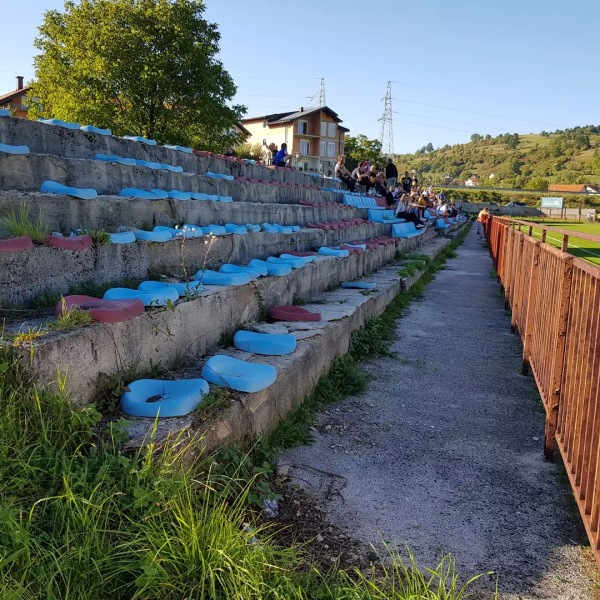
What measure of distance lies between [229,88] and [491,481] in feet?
87.4

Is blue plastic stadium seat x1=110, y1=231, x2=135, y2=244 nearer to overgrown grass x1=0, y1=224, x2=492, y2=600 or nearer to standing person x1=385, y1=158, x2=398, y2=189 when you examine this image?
overgrown grass x1=0, y1=224, x2=492, y2=600

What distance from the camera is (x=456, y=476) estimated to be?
11.0 feet

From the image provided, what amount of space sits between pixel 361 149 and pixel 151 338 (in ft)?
266

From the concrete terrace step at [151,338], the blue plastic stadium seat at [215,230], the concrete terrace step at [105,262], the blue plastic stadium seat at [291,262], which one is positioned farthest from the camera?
the blue plastic stadium seat at [291,262]

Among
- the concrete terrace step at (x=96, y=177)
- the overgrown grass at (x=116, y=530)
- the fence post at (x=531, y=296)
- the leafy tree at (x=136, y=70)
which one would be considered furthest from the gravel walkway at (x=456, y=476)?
the leafy tree at (x=136, y=70)

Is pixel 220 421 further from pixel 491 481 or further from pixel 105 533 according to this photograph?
pixel 491 481

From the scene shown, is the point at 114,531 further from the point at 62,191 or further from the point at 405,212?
the point at 405,212

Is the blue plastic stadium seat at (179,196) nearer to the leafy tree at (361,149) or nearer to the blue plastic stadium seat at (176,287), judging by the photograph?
the blue plastic stadium seat at (176,287)

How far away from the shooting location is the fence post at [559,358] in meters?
3.50

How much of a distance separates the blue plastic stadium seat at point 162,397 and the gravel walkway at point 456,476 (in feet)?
2.67

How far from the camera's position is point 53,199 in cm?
409

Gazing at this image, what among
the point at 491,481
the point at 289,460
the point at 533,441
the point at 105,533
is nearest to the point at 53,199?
the point at 289,460

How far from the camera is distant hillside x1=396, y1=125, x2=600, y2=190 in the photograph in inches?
4986

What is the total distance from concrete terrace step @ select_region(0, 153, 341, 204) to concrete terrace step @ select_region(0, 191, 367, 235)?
551mm
